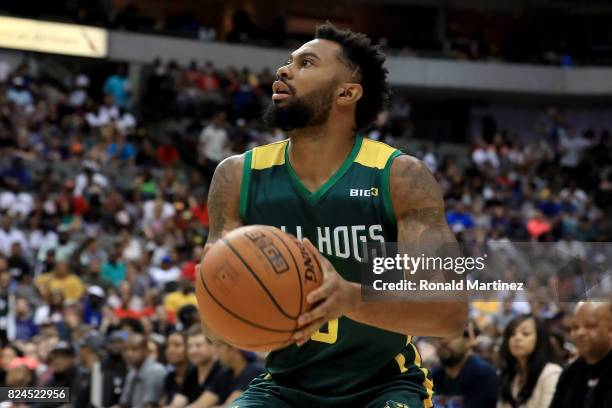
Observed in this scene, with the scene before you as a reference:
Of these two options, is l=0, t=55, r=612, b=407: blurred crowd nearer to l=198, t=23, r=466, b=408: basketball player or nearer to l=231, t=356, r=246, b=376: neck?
l=231, t=356, r=246, b=376: neck

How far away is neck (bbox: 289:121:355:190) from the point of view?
4137mm

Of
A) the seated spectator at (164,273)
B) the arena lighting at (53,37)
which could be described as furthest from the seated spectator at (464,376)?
the arena lighting at (53,37)

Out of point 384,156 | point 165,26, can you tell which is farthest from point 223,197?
point 165,26

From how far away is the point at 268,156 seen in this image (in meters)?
4.25

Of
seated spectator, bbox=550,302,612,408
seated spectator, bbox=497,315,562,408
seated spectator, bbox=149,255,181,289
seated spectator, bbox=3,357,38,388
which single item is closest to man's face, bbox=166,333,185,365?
seated spectator, bbox=3,357,38,388

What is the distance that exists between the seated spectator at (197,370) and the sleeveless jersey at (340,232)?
3993 mm

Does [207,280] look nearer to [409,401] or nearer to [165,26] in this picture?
[409,401]

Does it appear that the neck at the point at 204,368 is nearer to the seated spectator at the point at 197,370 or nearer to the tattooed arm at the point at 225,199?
the seated spectator at the point at 197,370

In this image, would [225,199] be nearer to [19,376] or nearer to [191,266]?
[19,376]

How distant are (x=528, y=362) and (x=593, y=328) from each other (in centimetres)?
96

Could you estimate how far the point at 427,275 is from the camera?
12.4 feet

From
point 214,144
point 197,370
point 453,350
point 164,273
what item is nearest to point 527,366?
point 453,350

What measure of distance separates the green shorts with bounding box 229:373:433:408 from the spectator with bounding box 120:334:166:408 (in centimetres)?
454

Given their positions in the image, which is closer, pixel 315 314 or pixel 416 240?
pixel 315 314
